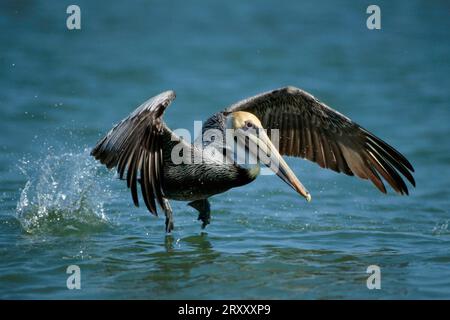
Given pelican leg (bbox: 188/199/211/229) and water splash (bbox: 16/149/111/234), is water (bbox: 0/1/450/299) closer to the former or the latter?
water splash (bbox: 16/149/111/234)

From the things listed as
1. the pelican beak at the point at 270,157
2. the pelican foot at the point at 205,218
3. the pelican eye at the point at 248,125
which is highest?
the pelican eye at the point at 248,125

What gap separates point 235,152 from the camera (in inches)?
290

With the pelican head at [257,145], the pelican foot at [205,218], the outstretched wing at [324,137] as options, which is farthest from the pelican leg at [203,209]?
the outstretched wing at [324,137]

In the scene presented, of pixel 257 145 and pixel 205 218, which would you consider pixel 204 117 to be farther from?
pixel 257 145

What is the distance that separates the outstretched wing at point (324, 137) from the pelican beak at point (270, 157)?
82 cm

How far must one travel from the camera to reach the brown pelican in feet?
21.4

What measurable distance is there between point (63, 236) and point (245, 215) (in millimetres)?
2108

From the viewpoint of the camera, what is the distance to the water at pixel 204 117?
6883 mm

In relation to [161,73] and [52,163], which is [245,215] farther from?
[161,73]

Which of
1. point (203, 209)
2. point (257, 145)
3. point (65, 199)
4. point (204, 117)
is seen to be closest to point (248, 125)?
point (257, 145)

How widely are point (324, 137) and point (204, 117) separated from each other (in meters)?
5.44

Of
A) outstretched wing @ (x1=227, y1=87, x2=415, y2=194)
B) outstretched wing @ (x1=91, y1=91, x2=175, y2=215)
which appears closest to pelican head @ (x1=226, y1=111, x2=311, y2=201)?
outstretched wing @ (x1=227, y1=87, x2=415, y2=194)

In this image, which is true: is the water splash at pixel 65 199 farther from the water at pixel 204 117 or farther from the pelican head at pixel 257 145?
the pelican head at pixel 257 145

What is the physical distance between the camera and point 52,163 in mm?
10008
